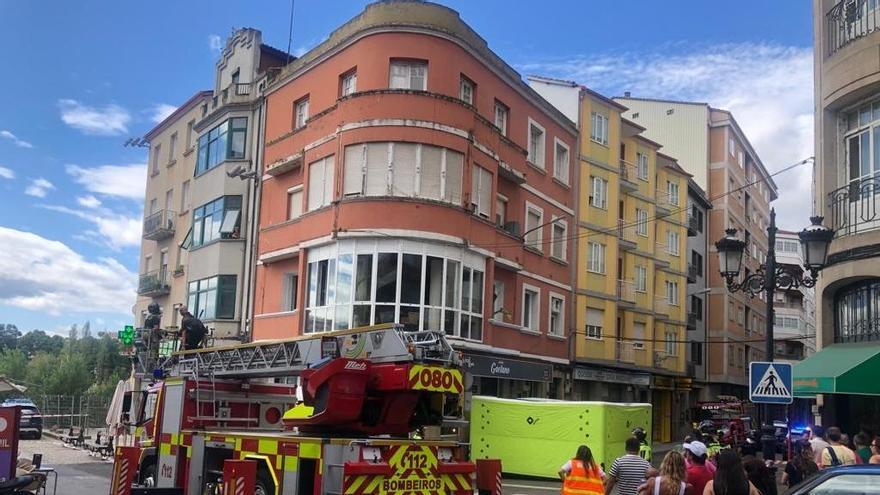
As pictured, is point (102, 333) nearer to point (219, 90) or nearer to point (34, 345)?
point (34, 345)

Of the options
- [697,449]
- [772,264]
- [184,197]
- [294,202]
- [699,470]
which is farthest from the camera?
[184,197]

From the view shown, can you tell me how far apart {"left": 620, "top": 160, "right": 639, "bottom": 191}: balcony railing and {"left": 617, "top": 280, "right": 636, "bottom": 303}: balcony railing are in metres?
4.52

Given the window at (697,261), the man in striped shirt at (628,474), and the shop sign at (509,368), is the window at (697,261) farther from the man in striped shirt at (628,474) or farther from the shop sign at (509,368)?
the man in striped shirt at (628,474)

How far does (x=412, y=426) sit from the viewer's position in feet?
40.0

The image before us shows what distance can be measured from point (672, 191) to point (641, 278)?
7036 millimetres

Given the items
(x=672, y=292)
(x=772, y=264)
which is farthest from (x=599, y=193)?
(x=772, y=264)

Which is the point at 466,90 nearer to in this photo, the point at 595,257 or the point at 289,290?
the point at 289,290

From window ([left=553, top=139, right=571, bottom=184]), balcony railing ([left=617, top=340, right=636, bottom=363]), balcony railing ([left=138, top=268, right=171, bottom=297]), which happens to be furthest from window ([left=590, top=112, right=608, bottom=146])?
balcony railing ([left=138, top=268, right=171, bottom=297])

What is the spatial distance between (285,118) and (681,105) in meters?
31.6

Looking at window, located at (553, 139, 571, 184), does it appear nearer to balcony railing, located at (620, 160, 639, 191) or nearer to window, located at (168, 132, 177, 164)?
balcony railing, located at (620, 160, 639, 191)

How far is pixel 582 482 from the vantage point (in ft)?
33.4

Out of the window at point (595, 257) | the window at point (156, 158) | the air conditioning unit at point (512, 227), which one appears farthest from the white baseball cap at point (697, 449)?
the window at point (156, 158)

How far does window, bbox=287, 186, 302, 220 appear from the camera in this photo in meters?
28.3

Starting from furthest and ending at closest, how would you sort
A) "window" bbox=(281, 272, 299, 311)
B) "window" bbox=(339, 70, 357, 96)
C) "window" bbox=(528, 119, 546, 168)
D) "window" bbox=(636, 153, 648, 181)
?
"window" bbox=(636, 153, 648, 181), "window" bbox=(528, 119, 546, 168), "window" bbox=(281, 272, 299, 311), "window" bbox=(339, 70, 357, 96)
